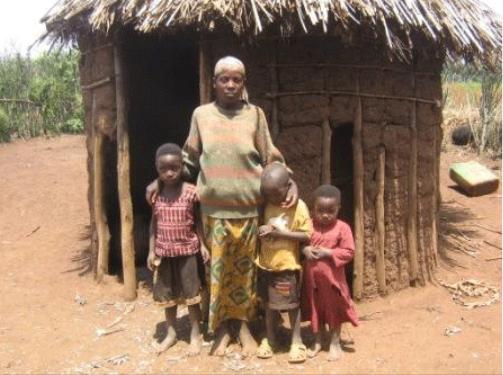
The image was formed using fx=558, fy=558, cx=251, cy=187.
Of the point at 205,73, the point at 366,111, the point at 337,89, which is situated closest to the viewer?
the point at 205,73

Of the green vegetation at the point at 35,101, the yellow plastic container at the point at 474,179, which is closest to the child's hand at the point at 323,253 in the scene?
the yellow plastic container at the point at 474,179

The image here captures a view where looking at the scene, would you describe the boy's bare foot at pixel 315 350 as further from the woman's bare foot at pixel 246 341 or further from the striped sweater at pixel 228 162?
Result: the striped sweater at pixel 228 162

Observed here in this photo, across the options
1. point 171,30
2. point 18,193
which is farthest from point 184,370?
point 18,193

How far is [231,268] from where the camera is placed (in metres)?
3.84

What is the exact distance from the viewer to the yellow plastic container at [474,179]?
8523 millimetres

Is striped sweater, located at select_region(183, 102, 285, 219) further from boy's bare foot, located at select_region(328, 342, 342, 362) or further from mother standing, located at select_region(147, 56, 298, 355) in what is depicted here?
boy's bare foot, located at select_region(328, 342, 342, 362)

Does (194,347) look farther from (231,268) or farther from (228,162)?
(228,162)

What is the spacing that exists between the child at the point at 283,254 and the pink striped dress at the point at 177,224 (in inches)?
20.0

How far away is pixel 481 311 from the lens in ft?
15.6

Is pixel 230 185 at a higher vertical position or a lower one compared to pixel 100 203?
A: higher

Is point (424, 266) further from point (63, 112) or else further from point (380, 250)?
point (63, 112)

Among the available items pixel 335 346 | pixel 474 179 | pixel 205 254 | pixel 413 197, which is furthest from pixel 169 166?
pixel 474 179

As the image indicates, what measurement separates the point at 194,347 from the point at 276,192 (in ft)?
4.14

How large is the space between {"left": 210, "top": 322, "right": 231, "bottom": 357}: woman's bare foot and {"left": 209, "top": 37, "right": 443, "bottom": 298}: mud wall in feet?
4.49
